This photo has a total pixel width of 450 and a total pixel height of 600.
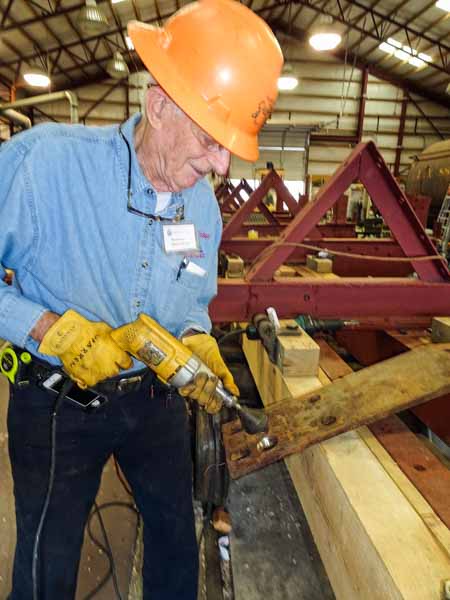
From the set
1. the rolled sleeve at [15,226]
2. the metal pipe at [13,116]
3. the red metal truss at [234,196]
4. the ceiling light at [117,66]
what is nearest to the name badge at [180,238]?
the rolled sleeve at [15,226]

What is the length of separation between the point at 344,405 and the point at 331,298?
1.04m

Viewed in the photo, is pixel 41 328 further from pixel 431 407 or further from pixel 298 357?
pixel 431 407

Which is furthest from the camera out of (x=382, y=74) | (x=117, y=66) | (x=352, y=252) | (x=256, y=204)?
(x=382, y=74)

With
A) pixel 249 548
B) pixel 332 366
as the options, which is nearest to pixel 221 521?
pixel 249 548

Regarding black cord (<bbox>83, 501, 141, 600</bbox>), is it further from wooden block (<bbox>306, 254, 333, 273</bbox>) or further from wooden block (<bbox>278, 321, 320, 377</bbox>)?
wooden block (<bbox>306, 254, 333, 273</bbox>)

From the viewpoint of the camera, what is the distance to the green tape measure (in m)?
1.32

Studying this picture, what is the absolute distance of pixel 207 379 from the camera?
1375 millimetres

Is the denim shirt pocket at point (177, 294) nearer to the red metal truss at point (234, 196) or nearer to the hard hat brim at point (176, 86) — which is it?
the hard hat brim at point (176, 86)

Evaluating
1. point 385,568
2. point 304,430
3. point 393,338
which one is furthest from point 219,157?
point 393,338

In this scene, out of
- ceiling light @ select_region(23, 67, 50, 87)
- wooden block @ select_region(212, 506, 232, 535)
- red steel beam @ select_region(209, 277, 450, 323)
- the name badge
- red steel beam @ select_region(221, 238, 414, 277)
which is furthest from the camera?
ceiling light @ select_region(23, 67, 50, 87)

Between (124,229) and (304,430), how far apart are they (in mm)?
939

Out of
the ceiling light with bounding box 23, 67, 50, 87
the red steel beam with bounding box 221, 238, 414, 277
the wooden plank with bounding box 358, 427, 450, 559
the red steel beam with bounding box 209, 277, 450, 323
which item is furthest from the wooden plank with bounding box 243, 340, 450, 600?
the ceiling light with bounding box 23, 67, 50, 87

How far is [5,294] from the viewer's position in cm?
120

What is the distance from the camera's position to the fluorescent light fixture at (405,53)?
15.6 metres
